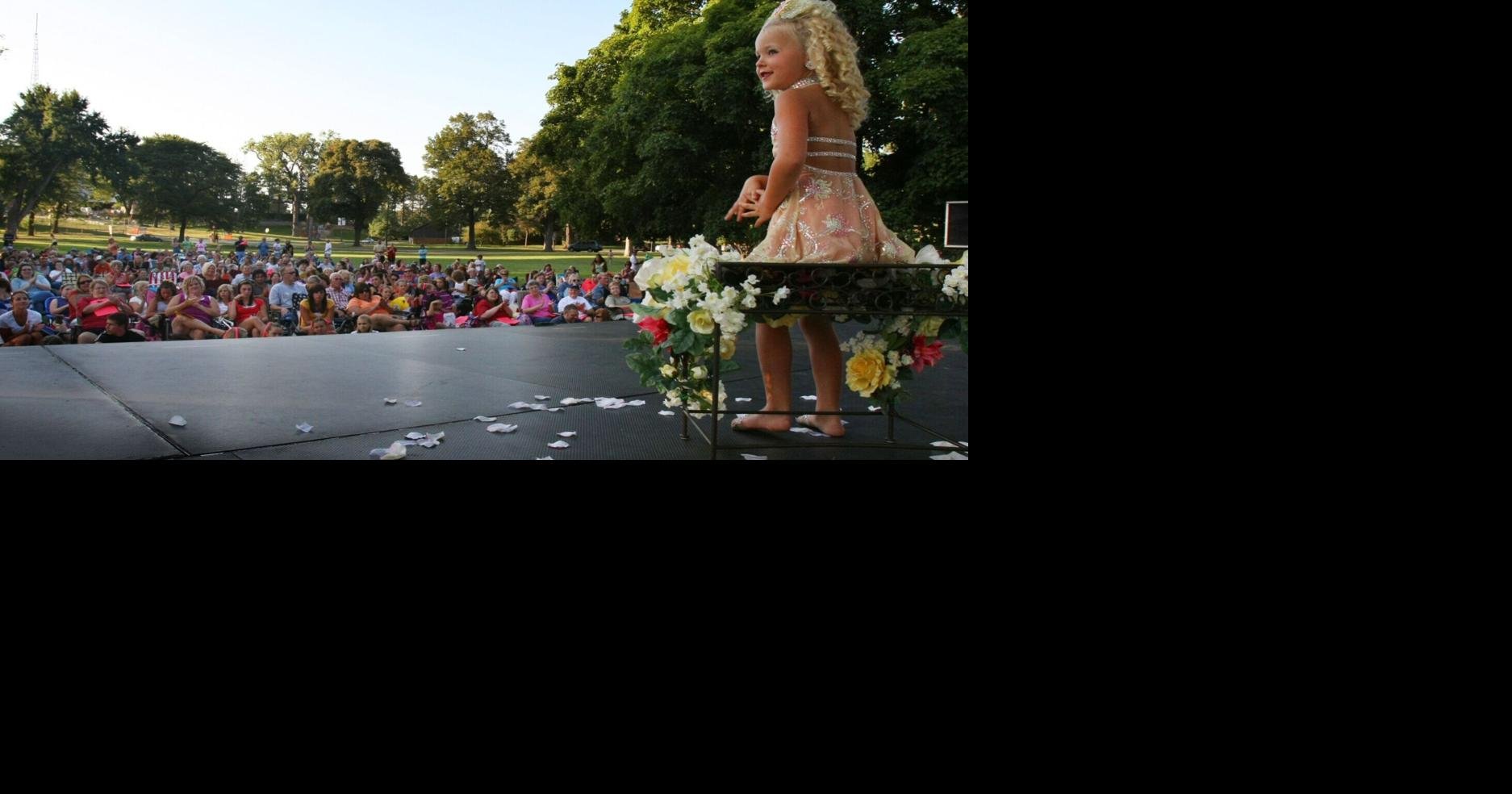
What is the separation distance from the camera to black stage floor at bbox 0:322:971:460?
3.04 m

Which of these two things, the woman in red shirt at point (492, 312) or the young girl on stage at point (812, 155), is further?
the woman in red shirt at point (492, 312)

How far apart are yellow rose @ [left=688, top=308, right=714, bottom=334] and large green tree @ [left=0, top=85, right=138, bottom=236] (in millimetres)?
9194

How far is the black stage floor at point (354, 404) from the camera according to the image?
3.04m

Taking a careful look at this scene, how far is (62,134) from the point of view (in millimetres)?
9320

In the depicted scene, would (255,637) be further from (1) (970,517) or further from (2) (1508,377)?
(2) (1508,377)

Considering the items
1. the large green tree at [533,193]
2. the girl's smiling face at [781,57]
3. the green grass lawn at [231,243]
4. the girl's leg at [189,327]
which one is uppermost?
the large green tree at [533,193]

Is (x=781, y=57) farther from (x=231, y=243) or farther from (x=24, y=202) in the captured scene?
(x=24, y=202)

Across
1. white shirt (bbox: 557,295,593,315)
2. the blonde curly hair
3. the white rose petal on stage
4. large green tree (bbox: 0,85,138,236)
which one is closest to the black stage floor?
the white rose petal on stage

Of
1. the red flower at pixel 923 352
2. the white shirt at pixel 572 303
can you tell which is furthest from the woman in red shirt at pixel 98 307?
the red flower at pixel 923 352

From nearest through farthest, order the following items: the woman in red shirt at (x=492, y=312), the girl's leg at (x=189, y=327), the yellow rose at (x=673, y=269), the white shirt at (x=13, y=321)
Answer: the yellow rose at (x=673, y=269) → the white shirt at (x=13, y=321) → the girl's leg at (x=189, y=327) → the woman in red shirt at (x=492, y=312)

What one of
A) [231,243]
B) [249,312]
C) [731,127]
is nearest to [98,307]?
[249,312]

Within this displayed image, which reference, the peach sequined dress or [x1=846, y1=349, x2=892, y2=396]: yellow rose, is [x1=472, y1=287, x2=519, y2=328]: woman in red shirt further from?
[x1=846, y1=349, x2=892, y2=396]: yellow rose

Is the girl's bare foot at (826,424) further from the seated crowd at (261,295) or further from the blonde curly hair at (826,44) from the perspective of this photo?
the seated crowd at (261,295)

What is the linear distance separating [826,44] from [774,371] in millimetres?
1123
